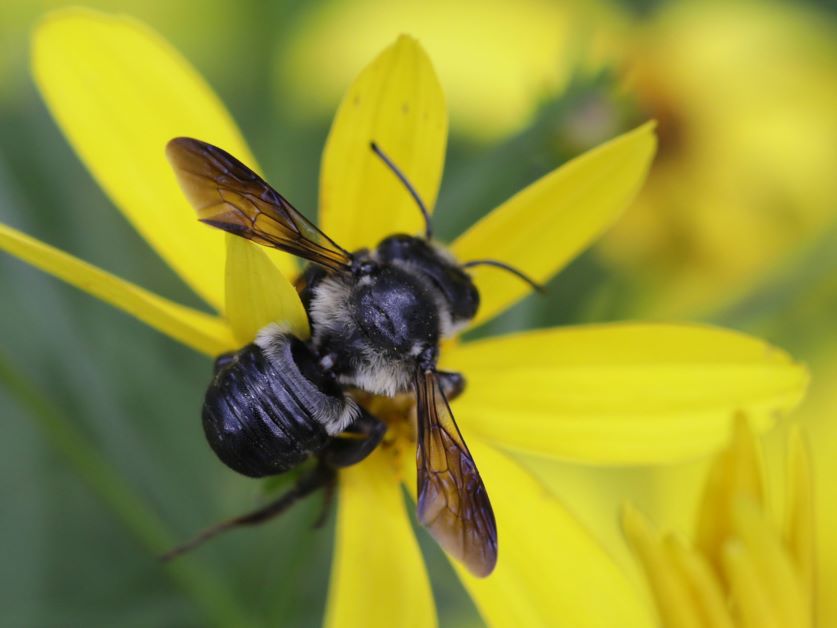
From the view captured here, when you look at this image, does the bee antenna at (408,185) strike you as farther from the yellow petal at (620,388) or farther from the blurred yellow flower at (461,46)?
the blurred yellow flower at (461,46)

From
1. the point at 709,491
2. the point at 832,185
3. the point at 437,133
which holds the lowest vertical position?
the point at 832,185

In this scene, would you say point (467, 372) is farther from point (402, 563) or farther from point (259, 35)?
point (259, 35)

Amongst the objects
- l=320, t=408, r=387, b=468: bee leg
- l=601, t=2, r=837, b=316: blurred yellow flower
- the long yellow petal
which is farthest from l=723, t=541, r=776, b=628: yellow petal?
l=601, t=2, r=837, b=316: blurred yellow flower

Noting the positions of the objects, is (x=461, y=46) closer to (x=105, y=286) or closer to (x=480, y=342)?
(x=480, y=342)

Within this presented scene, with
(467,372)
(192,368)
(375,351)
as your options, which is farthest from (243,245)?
(192,368)

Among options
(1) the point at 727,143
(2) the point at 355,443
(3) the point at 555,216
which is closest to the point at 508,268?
(3) the point at 555,216

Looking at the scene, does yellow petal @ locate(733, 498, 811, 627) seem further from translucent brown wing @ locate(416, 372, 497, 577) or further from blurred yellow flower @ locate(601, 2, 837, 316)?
blurred yellow flower @ locate(601, 2, 837, 316)

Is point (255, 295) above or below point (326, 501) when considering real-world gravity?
above
